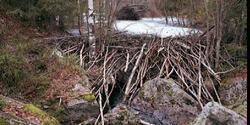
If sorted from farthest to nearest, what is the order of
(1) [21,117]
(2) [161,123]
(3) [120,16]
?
(3) [120,16] < (2) [161,123] < (1) [21,117]

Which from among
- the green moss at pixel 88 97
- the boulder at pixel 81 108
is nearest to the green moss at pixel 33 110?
the boulder at pixel 81 108

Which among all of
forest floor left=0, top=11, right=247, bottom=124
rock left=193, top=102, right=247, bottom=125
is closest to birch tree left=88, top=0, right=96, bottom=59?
forest floor left=0, top=11, right=247, bottom=124

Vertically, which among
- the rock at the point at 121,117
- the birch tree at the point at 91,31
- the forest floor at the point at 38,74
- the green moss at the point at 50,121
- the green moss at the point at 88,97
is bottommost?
the rock at the point at 121,117

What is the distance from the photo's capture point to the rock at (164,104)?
25.9 feet

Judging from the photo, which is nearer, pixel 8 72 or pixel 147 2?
pixel 8 72

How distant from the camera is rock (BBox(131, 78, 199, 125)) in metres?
7.88

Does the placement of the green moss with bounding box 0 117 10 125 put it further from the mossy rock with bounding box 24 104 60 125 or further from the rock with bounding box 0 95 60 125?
the mossy rock with bounding box 24 104 60 125

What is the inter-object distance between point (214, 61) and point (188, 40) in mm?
938

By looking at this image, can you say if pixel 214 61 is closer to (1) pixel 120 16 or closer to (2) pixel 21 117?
(2) pixel 21 117

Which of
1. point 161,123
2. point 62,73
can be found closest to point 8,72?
point 62,73

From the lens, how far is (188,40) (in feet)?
33.6

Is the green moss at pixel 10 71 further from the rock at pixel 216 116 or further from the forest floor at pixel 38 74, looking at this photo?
the rock at pixel 216 116

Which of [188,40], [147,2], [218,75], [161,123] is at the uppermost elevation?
[147,2]

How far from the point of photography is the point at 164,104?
8172 millimetres
